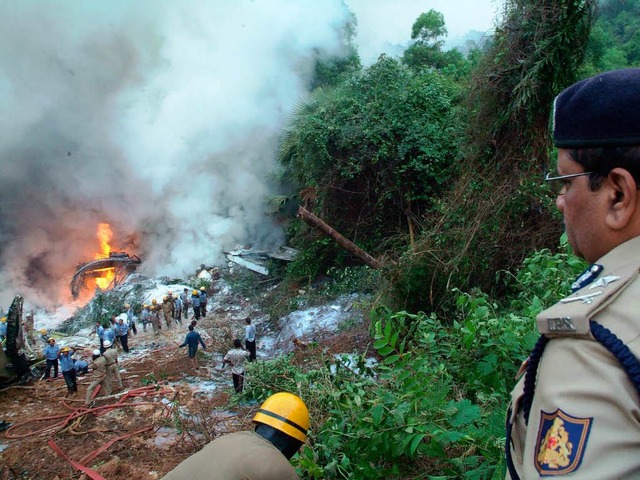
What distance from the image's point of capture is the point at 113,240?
2247 centimetres

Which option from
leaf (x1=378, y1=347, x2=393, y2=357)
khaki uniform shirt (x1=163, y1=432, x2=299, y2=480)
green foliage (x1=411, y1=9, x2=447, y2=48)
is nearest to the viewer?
khaki uniform shirt (x1=163, y1=432, x2=299, y2=480)

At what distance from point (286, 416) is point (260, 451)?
0.22m

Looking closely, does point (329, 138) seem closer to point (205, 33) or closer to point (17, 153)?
point (205, 33)

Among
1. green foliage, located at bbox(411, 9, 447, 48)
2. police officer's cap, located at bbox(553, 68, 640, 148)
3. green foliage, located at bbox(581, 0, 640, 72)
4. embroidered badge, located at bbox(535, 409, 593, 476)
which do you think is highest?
green foliage, located at bbox(411, 9, 447, 48)

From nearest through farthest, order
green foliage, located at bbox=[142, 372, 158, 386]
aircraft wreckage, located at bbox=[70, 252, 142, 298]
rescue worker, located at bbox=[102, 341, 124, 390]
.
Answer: rescue worker, located at bbox=[102, 341, 124, 390], green foliage, located at bbox=[142, 372, 158, 386], aircraft wreckage, located at bbox=[70, 252, 142, 298]

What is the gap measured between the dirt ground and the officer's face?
14.5ft

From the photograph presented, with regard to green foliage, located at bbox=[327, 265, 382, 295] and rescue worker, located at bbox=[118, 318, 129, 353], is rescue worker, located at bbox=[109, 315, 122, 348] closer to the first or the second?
rescue worker, located at bbox=[118, 318, 129, 353]

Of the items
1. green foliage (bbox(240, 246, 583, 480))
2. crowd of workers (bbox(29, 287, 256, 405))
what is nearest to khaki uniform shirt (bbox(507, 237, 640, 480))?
green foliage (bbox(240, 246, 583, 480))

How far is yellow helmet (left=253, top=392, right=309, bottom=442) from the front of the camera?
82.4 inches

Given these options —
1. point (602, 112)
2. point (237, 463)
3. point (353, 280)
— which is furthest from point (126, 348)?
point (602, 112)

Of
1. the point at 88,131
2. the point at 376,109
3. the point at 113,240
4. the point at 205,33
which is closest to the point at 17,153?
the point at 88,131

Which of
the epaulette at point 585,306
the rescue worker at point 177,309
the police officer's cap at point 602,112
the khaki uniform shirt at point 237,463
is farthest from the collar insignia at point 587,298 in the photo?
the rescue worker at point 177,309

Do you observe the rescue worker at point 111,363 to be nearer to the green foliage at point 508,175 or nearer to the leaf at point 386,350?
the green foliage at point 508,175

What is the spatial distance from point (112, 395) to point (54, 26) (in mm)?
18304
